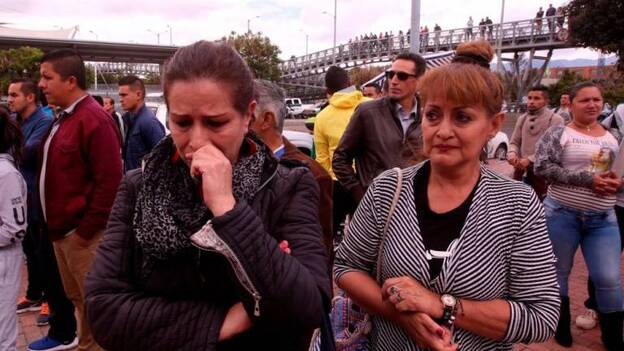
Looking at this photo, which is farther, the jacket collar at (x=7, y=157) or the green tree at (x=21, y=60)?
the green tree at (x=21, y=60)

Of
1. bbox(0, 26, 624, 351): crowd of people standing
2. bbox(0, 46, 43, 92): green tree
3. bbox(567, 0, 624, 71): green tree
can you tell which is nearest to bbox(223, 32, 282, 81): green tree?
bbox(0, 46, 43, 92): green tree

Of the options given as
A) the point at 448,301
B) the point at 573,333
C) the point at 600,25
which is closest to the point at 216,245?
the point at 448,301

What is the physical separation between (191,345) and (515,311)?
1.06m

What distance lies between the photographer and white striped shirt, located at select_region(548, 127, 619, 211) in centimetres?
357

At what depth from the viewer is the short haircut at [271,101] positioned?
274 centimetres

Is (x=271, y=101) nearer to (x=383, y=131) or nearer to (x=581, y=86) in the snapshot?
(x=383, y=131)

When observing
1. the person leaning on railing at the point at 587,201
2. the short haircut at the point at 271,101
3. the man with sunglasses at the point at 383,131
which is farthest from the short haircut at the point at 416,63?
the short haircut at the point at 271,101

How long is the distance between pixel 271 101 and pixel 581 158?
248 centimetres

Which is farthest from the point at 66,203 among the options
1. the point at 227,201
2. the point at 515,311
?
the point at 515,311

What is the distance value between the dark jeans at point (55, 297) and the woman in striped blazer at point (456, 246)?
298 centimetres

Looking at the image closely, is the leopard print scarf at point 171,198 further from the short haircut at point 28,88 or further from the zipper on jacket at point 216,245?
the short haircut at point 28,88

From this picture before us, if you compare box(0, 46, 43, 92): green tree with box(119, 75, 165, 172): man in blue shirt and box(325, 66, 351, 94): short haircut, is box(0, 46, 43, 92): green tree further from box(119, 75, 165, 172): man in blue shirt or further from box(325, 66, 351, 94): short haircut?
box(325, 66, 351, 94): short haircut

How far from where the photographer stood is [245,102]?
4.79 ft

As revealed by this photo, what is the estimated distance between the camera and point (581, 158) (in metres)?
3.68
